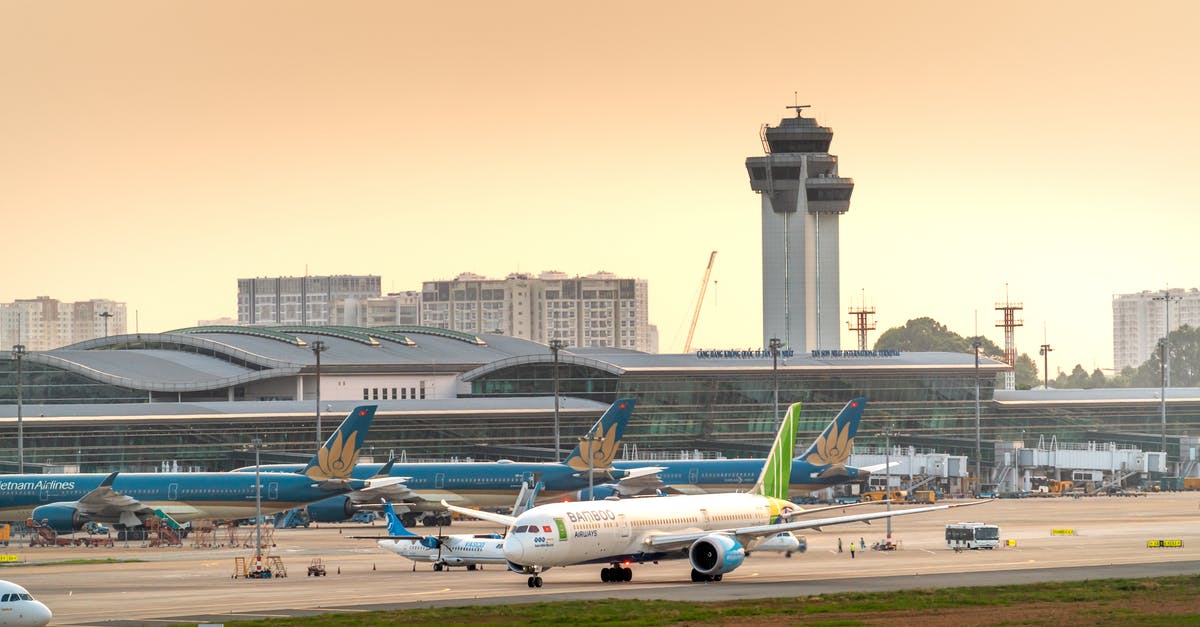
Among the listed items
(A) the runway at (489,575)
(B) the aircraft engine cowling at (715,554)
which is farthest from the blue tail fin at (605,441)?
(B) the aircraft engine cowling at (715,554)

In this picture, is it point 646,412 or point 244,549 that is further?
point 646,412

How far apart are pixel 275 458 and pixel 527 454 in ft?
85.1

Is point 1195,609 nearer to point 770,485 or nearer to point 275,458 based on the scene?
point 770,485

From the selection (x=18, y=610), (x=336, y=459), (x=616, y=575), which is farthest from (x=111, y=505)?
(x=18, y=610)

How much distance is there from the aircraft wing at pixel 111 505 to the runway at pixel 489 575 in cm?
458

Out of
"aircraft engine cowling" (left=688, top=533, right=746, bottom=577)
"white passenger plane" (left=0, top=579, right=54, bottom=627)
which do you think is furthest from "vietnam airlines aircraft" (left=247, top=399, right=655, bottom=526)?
"white passenger plane" (left=0, top=579, right=54, bottom=627)

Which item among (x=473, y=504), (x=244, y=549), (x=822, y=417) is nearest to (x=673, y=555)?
(x=244, y=549)

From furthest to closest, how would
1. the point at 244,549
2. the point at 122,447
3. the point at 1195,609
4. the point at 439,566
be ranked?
the point at 122,447 < the point at 244,549 < the point at 439,566 < the point at 1195,609

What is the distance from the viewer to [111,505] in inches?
4301

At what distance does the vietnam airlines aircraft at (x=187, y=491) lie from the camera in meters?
111

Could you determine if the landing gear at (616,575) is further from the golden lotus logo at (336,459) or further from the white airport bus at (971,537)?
the golden lotus logo at (336,459)

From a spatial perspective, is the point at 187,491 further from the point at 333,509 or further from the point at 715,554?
the point at 715,554

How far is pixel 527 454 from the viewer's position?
178875 millimetres

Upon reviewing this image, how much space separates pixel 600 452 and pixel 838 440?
1697 centimetres
